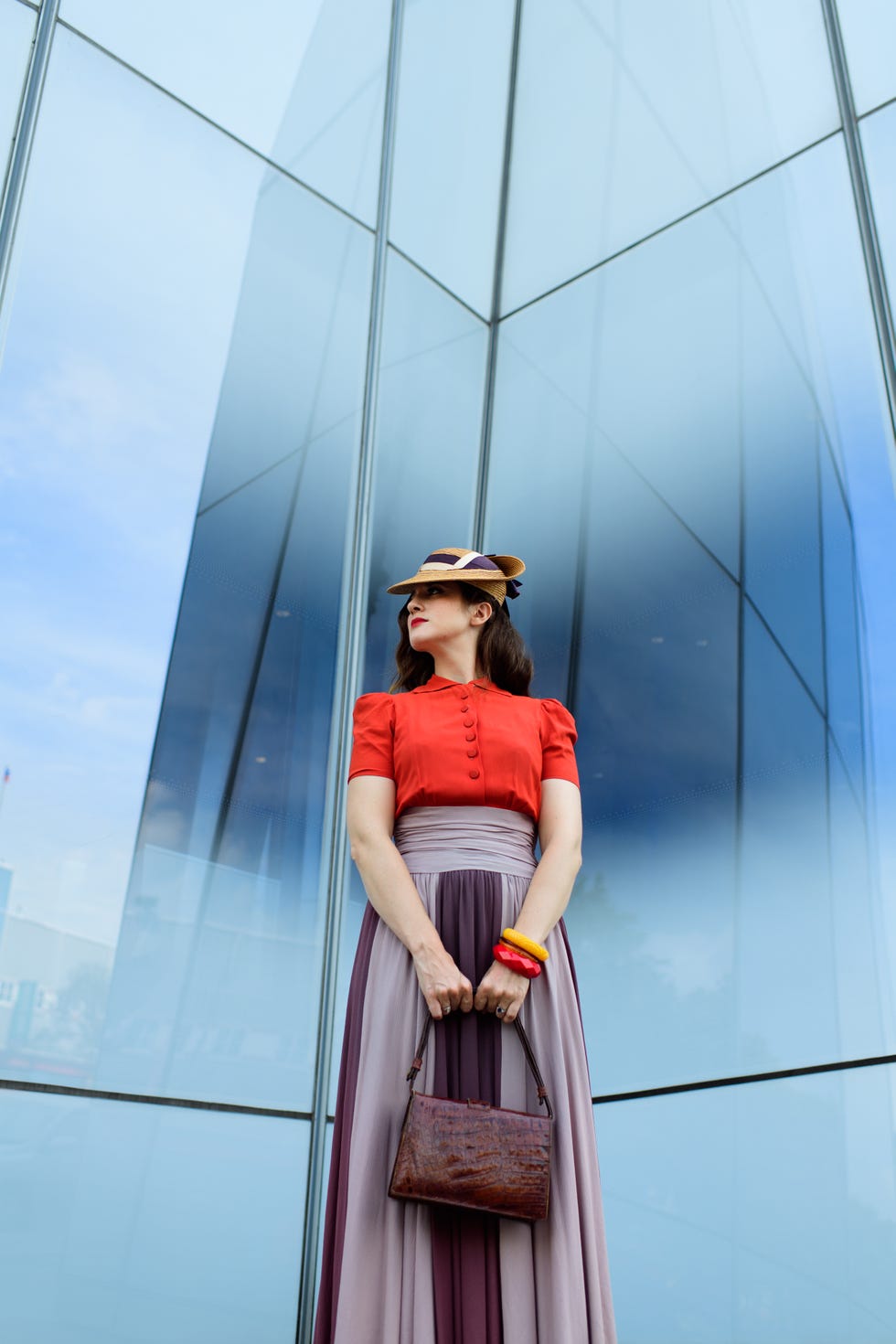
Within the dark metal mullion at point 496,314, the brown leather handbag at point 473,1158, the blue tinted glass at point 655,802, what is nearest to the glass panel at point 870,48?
the blue tinted glass at point 655,802

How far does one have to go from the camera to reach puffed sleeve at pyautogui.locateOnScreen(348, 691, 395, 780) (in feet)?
5.63

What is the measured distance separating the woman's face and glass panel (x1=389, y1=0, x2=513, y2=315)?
2.50 metres

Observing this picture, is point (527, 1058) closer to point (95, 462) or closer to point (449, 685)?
point (449, 685)

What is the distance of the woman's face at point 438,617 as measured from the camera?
1879 mm

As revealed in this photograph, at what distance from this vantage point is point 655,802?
10.0 feet

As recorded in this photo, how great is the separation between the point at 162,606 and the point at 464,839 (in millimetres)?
1584

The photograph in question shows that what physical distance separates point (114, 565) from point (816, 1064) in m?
2.21

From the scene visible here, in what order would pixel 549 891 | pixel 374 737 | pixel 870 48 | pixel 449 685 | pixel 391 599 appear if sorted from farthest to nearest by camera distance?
pixel 391 599 → pixel 870 48 → pixel 449 685 → pixel 374 737 → pixel 549 891

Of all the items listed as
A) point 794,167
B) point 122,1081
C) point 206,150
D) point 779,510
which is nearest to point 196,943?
point 122,1081

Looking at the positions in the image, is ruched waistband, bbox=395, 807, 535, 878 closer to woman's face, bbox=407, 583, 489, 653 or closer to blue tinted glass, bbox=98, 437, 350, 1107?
woman's face, bbox=407, 583, 489, 653

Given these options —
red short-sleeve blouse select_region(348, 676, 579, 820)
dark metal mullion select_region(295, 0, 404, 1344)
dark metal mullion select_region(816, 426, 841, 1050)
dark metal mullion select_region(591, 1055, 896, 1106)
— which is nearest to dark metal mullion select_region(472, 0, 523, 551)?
dark metal mullion select_region(295, 0, 404, 1344)

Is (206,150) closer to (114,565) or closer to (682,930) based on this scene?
(114,565)

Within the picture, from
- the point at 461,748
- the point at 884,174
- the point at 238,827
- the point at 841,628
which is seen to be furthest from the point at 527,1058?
the point at 884,174

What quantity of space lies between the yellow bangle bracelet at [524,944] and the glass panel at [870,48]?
2.89 meters
